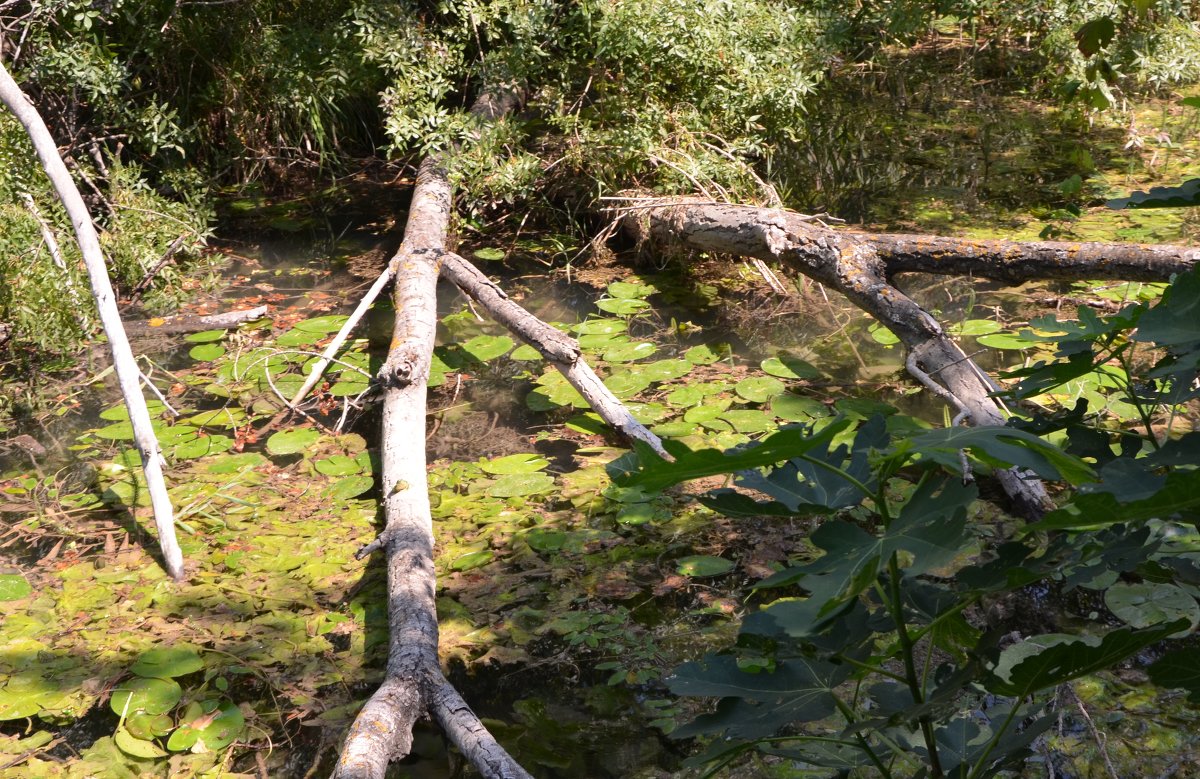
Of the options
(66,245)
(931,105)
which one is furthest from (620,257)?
(931,105)

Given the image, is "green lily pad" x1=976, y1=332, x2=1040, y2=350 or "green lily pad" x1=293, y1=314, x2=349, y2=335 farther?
"green lily pad" x1=293, y1=314, x2=349, y2=335

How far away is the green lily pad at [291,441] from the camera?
10.6ft

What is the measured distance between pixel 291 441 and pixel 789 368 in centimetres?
172

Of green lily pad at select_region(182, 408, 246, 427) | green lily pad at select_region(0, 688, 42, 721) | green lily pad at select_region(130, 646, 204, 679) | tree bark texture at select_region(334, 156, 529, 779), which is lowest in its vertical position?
green lily pad at select_region(0, 688, 42, 721)

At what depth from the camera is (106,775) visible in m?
2.00

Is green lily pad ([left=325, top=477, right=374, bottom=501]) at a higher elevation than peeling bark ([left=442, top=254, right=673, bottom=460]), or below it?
below

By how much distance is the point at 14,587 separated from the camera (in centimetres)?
259

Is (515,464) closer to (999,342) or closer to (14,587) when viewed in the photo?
(14,587)

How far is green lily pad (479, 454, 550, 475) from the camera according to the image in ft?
9.98

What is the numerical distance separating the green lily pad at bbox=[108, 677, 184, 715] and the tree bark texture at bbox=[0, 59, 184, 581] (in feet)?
1.43

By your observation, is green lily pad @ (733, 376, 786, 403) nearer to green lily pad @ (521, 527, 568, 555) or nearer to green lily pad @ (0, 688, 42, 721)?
green lily pad @ (521, 527, 568, 555)

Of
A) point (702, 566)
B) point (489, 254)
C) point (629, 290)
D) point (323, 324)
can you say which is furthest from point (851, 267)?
point (323, 324)

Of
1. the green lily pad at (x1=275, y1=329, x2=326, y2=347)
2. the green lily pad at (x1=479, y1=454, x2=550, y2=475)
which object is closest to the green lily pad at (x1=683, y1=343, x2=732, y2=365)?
the green lily pad at (x1=479, y1=454, x2=550, y2=475)

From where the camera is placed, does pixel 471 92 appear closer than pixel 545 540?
No
